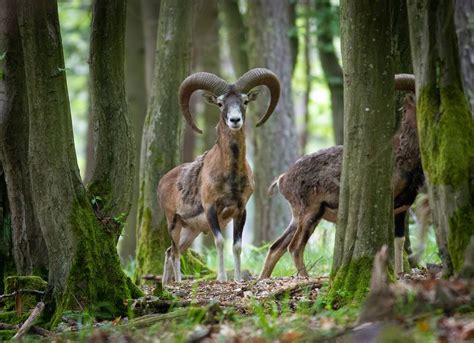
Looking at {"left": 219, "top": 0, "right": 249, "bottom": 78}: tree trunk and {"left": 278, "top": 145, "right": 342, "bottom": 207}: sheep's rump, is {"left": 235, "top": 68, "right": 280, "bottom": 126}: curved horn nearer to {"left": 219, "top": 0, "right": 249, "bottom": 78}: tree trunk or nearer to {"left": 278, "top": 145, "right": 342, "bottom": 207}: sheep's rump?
{"left": 278, "top": 145, "right": 342, "bottom": 207}: sheep's rump

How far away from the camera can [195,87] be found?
45.0 ft

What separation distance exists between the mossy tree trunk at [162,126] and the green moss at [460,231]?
25.1ft

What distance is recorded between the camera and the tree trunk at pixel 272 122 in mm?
19000

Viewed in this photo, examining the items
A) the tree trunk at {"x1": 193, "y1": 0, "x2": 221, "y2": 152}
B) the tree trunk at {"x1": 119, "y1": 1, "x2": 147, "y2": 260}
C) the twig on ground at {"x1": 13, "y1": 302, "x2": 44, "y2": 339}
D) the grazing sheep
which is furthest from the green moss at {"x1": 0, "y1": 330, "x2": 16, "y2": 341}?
the tree trunk at {"x1": 193, "y1": 0, "x2": 221, "y2": 152}

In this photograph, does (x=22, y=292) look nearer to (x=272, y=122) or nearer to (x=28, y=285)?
(x=28, y=285)

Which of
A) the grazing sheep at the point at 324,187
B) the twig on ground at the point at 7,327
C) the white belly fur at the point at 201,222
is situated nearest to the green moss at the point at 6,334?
the twig on ground at the point at 7,327

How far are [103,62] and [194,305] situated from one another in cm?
305

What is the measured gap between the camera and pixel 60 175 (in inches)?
349

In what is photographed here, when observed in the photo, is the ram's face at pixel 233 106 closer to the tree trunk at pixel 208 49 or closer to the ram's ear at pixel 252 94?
the ram's ear at pixel 252 94

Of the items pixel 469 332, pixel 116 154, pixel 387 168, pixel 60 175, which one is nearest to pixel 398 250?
pixel 387 168

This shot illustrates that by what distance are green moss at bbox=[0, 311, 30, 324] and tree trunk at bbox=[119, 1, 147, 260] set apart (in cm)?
1024

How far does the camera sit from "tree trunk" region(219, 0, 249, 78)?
70.7 feet

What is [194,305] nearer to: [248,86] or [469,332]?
[469,332]

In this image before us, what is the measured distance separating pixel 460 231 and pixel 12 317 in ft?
15.8
